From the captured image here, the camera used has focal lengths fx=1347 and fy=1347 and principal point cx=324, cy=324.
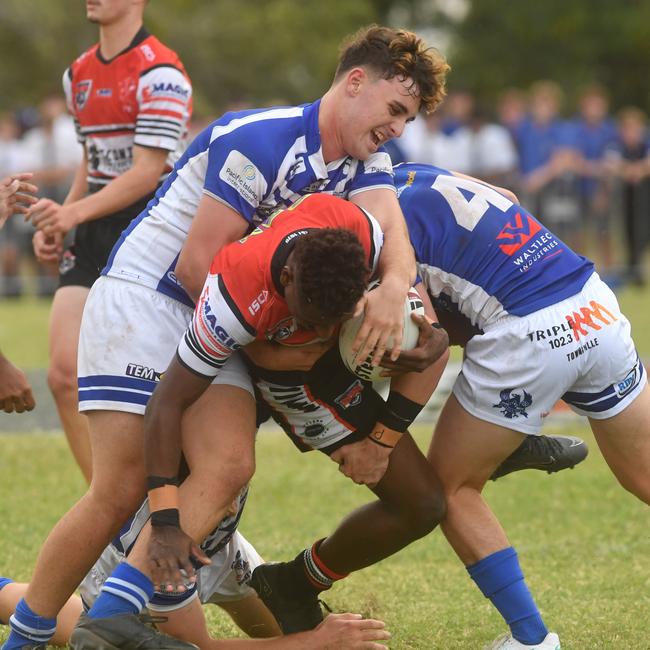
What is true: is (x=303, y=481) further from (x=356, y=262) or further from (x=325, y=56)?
(x=325, y=56)

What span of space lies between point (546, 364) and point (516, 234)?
47 cm

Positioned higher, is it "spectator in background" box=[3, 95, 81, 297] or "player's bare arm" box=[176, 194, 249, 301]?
"player's bare arm" box=[176, 194, 249, 301]

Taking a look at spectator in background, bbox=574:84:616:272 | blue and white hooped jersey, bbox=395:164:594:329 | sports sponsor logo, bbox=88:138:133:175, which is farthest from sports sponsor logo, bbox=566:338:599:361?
spectator in background, bbox=574:84:616:272

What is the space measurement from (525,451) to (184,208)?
5.21 ft

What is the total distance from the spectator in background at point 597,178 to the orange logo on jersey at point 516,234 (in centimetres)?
1161

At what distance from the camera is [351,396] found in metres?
4.51

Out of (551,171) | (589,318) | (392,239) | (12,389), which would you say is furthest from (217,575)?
(551,171)

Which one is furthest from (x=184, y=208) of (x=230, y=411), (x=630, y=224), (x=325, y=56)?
(x=325, y=56)

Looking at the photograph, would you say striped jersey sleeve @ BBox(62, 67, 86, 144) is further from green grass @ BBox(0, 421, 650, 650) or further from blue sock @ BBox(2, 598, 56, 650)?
blue sock @ BBox(2, 598, 56, 650)

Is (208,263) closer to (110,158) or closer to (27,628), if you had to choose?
(27,628)

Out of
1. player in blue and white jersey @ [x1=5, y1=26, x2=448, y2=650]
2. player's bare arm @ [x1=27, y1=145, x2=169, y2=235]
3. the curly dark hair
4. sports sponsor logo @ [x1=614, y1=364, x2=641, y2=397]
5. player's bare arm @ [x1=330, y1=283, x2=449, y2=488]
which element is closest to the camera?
the curly dark hair

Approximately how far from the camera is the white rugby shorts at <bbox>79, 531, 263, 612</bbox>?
472 centimetres

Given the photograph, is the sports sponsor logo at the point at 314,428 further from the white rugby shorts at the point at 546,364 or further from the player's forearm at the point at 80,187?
the player's forearm at the point at 80,187

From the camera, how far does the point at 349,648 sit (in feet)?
14.6
